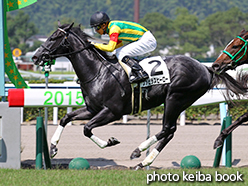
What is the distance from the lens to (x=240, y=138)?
26.7 feet

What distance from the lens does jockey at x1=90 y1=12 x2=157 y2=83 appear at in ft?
16.8

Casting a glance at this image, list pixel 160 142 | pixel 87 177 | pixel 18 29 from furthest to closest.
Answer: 1. pixel 18 29
2. pixel 160 142
3. pixel 87 177

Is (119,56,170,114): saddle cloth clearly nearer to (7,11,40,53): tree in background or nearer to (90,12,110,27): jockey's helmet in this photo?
(90,12,110,27): jockey's helmet

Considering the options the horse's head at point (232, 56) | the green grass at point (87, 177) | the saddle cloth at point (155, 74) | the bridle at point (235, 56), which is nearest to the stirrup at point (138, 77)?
the saddle cloth at point (155, 74)

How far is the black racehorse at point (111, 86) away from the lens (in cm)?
516

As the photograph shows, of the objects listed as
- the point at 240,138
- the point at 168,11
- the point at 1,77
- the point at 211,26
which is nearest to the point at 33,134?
the point at 1,77

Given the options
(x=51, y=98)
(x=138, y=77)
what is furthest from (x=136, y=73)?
(x=51, y=98)

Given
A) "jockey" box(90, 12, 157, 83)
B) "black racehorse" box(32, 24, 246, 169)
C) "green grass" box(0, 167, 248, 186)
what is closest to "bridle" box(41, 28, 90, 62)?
"black racehorse" box(32, 24, 246, 169)

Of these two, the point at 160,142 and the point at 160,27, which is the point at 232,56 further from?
the point at 160,27

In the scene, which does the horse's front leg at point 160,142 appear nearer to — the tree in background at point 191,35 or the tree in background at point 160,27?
the tree in background at point 191,35

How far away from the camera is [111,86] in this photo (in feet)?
17.0

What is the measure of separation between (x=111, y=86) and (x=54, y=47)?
83 centimetres

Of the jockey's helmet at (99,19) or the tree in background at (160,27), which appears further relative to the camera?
the tree in background at (160,27)

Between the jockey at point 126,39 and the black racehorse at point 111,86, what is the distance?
0.16 m
